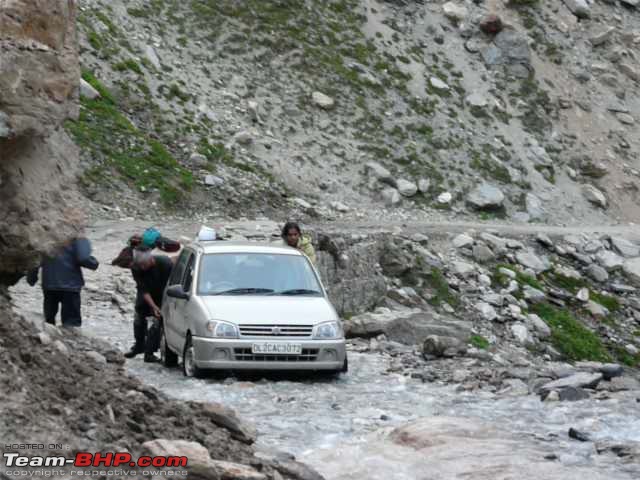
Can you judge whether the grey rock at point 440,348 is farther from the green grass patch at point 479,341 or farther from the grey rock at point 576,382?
the green grass patch at point 479,341

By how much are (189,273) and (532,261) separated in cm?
1736

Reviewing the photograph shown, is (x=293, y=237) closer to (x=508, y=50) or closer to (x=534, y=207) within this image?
(x=534, y=207)

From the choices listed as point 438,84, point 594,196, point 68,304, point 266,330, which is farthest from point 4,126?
point 438,84

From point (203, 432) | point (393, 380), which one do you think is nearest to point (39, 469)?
point (203, 432)

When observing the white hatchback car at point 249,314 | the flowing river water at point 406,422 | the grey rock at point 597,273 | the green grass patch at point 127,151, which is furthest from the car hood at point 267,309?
the grey rock at point 597,273

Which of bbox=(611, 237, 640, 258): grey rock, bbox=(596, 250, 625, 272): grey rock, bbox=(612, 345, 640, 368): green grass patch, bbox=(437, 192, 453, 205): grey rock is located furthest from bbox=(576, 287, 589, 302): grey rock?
bbox=(437, 192, 453, 205): grey rock

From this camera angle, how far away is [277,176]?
1390 inches

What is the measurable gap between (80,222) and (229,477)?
215cm

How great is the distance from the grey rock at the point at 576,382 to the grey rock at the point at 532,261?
16.8 metres

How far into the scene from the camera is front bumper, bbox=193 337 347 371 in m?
13.5

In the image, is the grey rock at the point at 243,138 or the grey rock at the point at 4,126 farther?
the grey rock at the point at 243,138

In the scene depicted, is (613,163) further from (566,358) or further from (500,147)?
(566,358)

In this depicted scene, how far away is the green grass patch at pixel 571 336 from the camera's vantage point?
86.3ft

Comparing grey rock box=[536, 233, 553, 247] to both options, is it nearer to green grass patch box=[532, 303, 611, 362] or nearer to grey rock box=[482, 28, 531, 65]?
green grass patch box=[532, 303, 611, 362]
